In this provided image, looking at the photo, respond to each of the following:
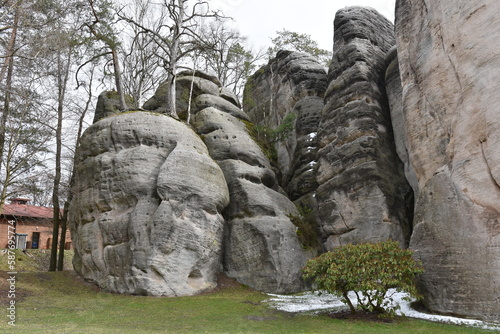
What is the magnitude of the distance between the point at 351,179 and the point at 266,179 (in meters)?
4.37

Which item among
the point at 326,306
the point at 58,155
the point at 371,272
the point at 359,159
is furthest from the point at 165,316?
the point at 58,155

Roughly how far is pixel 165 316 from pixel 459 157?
32.9 ft

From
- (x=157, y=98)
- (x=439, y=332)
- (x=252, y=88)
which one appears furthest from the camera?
(x=252, y=88)

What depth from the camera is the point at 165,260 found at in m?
13.9

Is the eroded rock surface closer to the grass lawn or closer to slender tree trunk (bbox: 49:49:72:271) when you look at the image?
the grass lawn

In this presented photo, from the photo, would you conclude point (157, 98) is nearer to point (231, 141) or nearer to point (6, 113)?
point (231, 141)

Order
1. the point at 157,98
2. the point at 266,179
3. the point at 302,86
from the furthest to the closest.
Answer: the point at 157,98
the point at 302,86
the point at 266,179

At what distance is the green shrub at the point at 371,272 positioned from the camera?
410 inches

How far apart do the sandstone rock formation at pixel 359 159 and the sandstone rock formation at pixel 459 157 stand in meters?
2.77

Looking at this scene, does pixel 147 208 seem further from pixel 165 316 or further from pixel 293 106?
pixel 293 106

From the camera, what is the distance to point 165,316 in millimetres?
10516

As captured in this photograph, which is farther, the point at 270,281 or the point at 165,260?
the point at 270,281

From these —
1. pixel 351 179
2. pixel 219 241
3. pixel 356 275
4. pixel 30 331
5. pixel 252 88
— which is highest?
pixel 252 88

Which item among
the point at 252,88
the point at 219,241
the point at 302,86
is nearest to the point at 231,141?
the point at 219,241
